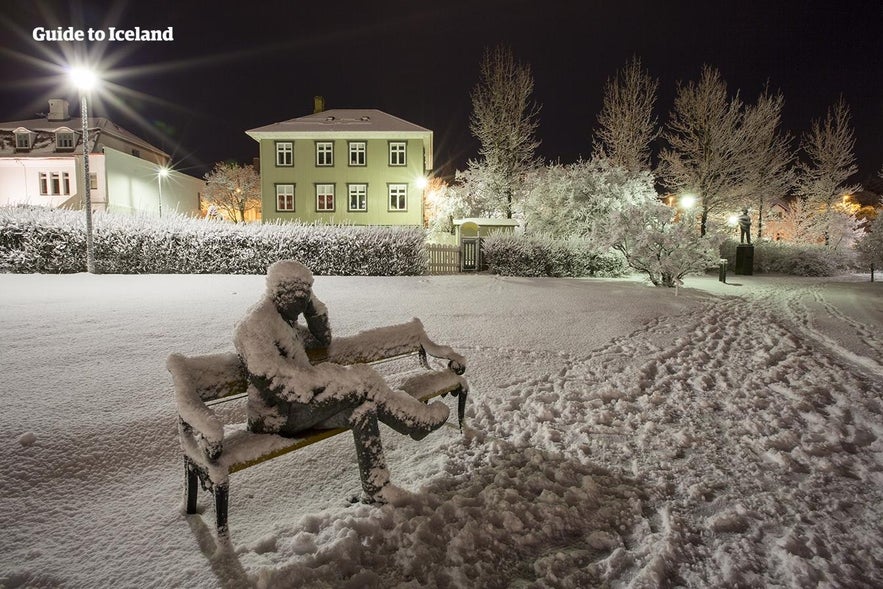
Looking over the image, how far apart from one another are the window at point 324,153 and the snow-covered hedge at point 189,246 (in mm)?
16250

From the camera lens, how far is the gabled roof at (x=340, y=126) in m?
29.1

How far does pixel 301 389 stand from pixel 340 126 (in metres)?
30.3

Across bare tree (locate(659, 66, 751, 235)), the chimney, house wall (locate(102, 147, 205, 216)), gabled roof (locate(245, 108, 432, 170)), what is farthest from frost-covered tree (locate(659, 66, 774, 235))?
the chimney

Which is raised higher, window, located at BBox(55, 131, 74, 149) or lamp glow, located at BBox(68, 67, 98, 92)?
window, located at BBox(55, 131, 74, 149)

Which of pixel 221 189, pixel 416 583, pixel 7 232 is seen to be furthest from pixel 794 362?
pixel 221 189

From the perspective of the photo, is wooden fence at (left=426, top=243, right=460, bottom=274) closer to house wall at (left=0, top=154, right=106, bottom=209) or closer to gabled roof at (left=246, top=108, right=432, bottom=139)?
gabled roof at (left=246, top=108, right=432, bottom=139)

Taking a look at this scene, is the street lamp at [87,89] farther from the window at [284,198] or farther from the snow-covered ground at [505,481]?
the window at [284,198]

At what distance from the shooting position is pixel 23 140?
3406cm

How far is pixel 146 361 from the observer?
5.11 meters

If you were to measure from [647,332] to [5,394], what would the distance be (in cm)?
831

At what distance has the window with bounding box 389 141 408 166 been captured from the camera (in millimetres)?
29703

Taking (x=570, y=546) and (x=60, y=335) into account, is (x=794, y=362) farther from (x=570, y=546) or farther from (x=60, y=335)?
(x=60, y=335)

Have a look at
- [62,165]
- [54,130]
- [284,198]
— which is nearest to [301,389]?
[284,198]

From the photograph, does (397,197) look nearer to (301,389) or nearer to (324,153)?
(324,153)
